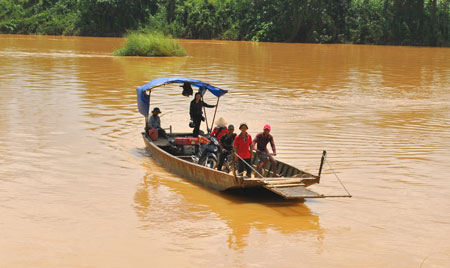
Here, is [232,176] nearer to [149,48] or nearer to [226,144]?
[226,144]

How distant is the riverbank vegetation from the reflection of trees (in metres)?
41.9

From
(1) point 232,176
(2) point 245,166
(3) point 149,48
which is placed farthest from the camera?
(3) point 149,48

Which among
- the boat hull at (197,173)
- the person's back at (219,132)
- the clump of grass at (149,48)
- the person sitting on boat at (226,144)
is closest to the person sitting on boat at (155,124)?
the boat hull at (197,173)

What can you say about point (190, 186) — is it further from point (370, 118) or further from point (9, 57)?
point (9, 57)

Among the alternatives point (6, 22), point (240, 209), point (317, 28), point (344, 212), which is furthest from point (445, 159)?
point (6, 22)

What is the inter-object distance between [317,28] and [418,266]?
149 ft

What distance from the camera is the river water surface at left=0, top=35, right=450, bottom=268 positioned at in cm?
767

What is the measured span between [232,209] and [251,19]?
4631 centimetres

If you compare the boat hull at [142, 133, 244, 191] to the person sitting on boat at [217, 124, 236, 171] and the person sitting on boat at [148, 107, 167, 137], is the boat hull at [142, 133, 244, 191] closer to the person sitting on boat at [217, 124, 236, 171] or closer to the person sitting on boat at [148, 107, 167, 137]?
the person sitting on boat at [217, 124, 236, 171]

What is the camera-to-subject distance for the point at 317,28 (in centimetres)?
5138

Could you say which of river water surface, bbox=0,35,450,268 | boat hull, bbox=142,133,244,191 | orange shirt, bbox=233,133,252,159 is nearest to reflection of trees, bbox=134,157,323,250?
river water surface, bbox=0,35,450,268

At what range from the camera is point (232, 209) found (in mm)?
9234

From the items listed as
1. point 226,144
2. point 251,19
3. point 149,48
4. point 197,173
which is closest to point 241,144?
point 226,144

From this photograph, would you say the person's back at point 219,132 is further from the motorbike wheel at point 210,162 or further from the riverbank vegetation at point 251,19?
the riverbank vegetation at point 251,19
